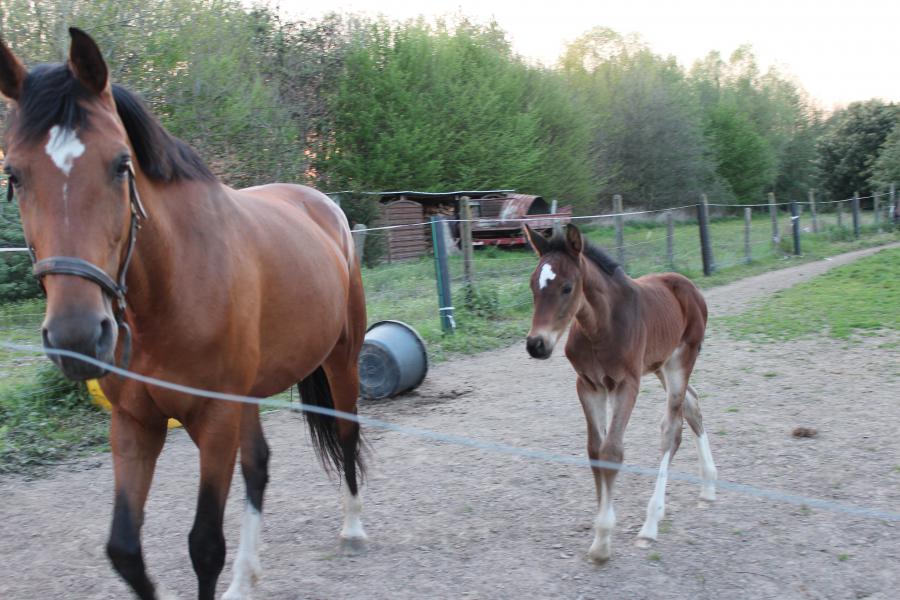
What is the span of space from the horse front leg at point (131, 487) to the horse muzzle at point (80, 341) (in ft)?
2.50

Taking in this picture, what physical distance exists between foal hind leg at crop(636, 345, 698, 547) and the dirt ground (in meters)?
0.10

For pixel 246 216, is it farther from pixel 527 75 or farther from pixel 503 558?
pixel 527 75

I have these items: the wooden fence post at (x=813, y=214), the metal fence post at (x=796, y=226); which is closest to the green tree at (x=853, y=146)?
the wooden fence post at (x=813, y=214)

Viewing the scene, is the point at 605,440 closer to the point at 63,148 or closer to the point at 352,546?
the point at 352,546

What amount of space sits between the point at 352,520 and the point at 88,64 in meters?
2.67

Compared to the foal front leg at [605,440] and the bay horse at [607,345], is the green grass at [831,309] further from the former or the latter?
the foal front leg at [605,440]

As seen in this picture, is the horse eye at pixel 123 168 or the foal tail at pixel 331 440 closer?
the horse eye at pixel 123 168

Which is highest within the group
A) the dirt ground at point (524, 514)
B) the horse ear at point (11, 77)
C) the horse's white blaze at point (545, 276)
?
the horse ear at point (11, 77)

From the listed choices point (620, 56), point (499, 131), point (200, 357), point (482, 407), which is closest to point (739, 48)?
point (620, 56)

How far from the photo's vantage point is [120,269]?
7.48ft

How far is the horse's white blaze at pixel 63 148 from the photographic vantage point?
205 centimetres

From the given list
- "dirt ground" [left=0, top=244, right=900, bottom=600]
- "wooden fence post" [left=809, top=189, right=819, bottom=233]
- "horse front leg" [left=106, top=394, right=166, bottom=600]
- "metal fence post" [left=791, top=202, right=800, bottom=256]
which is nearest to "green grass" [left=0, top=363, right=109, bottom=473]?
"dirt ground" [left=0, top=244, right=900, bottom=600]

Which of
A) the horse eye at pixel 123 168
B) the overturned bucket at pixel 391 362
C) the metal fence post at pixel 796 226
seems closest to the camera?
the horse eye at pixel 123 168

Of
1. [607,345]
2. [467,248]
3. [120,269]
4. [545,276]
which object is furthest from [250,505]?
[467,248]
